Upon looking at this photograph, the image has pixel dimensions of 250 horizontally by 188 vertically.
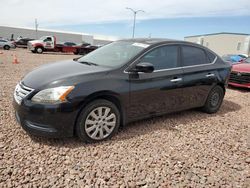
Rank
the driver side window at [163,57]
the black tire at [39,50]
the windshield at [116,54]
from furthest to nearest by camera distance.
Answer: the black tire at [39,50], the driver side window at [163,57], the windshield at [116,54]

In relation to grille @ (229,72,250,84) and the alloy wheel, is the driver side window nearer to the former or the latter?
the alloy wheel

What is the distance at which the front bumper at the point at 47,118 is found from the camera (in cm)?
269

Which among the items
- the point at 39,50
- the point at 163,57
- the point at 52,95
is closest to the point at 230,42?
the point at 39,50

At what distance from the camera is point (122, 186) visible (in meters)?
2.29

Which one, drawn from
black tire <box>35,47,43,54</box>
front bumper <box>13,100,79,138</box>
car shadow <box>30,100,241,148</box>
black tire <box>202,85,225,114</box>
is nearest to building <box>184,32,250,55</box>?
black tire <box>35,47,43,54</box>

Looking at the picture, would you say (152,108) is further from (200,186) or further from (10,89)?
(10,89)

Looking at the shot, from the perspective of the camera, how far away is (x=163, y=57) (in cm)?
374

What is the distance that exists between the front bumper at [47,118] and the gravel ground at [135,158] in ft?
0.84

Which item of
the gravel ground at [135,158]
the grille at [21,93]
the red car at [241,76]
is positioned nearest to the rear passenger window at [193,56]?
the gravel ground at [135,158]

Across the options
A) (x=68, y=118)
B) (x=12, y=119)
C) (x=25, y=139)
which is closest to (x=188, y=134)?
(x=68, y=118)

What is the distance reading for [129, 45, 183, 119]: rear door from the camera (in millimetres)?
3328

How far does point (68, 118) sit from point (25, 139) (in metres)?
0.81

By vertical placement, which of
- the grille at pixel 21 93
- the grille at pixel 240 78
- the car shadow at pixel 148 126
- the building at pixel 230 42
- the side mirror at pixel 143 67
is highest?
the building at pixel 230 42

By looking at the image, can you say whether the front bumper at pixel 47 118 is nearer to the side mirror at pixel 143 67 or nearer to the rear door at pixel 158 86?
the rear door at pixel 158 86
